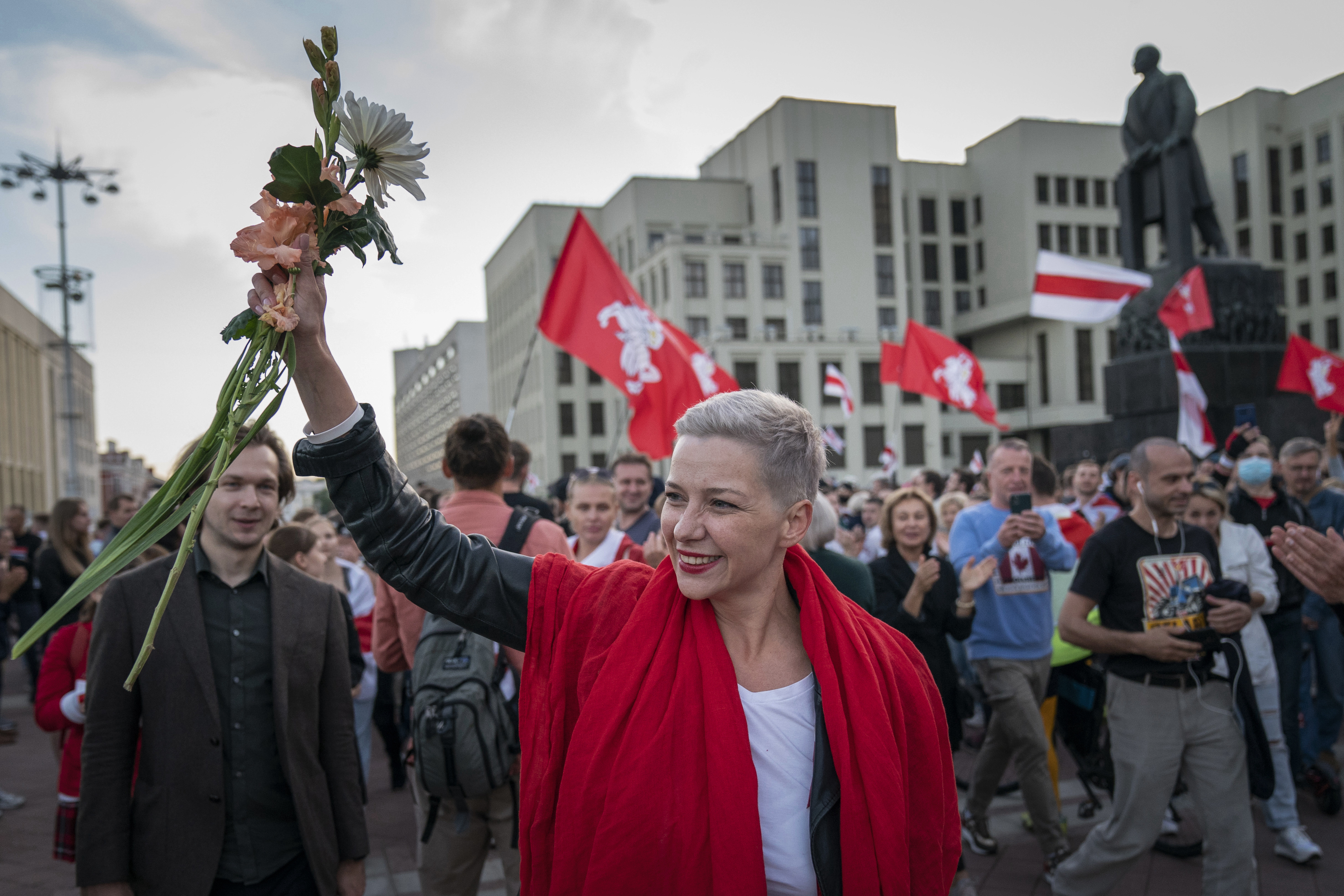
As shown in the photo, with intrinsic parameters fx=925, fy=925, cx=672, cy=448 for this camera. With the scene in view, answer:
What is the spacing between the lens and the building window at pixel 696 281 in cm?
5238

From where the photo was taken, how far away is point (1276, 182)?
53.2 meters

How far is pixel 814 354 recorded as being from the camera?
2053 inches

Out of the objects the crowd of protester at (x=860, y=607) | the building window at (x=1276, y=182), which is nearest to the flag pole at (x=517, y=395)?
the crowd of protester at (x=860, y=607)

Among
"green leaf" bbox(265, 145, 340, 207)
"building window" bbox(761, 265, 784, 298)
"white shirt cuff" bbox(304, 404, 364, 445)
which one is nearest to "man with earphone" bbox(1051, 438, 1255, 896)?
"white shirt cuff" bbox(304, 404, 364, 445)

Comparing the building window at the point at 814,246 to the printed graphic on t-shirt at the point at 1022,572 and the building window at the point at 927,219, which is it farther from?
the printed graphic on t-shirt at the point at 1022,572

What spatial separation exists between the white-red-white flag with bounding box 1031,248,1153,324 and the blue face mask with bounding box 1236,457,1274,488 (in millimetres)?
4847

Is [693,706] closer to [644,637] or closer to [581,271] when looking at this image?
[644,637]

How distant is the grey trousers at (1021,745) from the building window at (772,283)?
50517 millimetres

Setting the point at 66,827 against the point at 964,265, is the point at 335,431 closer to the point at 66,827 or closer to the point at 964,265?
the point at 66,827

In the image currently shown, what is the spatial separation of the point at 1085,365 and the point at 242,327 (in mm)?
57771

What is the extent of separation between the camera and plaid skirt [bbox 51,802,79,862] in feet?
9.43

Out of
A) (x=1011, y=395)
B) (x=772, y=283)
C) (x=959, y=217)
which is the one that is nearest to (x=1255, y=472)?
(x=772, y=283)

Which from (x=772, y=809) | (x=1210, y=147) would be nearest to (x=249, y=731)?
(x=772, y=809)

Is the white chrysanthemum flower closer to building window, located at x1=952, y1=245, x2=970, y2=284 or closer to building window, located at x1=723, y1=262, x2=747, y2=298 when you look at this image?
building window, located at x1=723, y1=262, x2=747, y2=298
